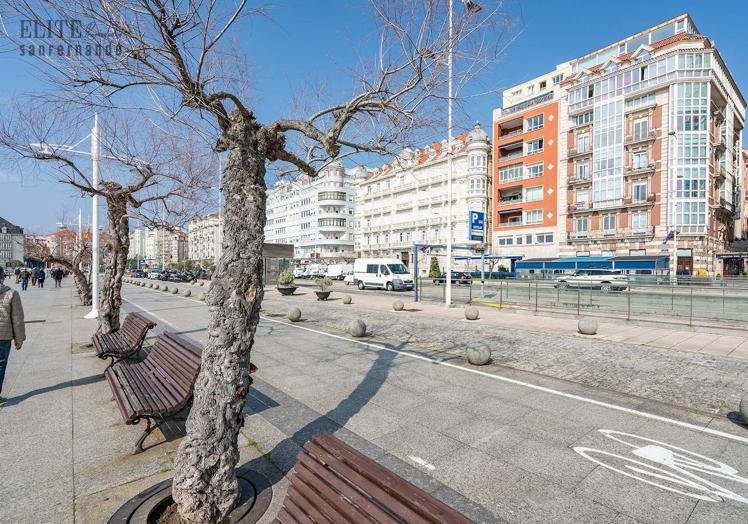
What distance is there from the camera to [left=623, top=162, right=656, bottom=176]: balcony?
139 feet

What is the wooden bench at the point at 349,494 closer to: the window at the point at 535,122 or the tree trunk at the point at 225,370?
the tree trunk at the point at 225,370

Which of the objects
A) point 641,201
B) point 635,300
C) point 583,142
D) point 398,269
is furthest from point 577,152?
point 635,300

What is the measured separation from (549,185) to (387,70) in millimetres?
53331

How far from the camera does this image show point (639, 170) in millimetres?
43375

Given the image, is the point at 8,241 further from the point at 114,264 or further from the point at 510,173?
the point at 114,264

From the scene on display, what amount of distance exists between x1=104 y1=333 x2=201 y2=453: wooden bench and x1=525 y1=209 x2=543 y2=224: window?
53572 millimetres

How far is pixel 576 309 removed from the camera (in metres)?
15.3

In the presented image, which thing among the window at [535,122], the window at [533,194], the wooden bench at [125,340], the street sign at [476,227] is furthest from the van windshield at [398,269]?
the window at [535,122]

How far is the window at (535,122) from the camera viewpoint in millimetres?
52250

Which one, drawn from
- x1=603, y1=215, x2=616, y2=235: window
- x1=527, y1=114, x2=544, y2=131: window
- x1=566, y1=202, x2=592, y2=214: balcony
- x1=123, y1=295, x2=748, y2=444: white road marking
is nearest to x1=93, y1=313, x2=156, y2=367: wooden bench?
x1=123, y1=295, x2=748, y2=444: white road marking

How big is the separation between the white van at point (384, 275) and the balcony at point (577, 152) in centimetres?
3038

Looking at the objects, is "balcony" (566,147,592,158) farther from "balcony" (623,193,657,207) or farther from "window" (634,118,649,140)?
"balcony" (623,193,657,207)

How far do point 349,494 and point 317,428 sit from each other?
2.84m

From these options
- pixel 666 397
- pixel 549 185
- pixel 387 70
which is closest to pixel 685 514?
pixel 666 397
